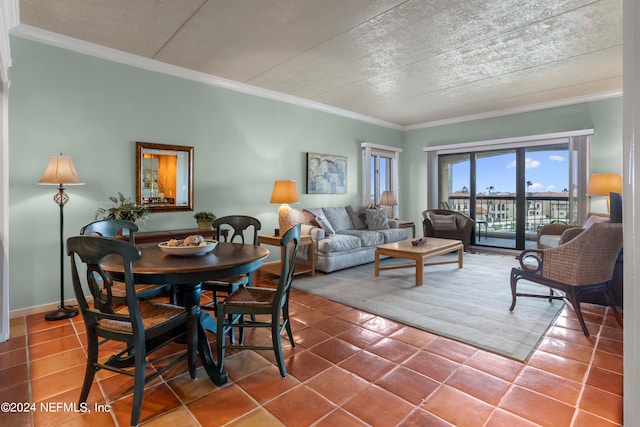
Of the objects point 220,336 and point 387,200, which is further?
point 387,200

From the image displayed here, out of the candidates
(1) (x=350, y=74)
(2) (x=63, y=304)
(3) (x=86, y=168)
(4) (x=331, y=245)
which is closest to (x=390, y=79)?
(1) (x=350, y=74)

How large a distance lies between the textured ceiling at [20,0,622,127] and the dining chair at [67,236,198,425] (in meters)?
2.22

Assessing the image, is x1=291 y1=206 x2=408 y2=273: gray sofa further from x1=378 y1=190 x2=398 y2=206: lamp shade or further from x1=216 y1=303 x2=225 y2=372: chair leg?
x1=216 y1=303 x2=225 y2=372: chair leg

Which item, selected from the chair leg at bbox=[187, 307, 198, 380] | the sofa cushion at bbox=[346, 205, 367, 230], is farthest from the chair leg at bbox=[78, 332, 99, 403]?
the sofa cushion at bbox=[346, 205, 367, 230]

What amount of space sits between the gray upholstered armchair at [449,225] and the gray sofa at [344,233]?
0.76 metres

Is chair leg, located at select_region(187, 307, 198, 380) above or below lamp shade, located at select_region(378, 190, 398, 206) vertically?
below

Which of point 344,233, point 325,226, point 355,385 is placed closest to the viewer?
point 355,385

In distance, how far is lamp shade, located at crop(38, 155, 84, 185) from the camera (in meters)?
2.99

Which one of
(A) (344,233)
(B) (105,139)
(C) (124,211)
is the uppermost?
(B) (105,139)

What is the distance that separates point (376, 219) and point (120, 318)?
15.3ft

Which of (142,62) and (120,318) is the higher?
(142,62)

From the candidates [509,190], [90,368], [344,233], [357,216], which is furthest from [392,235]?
[90,368]

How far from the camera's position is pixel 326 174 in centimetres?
607

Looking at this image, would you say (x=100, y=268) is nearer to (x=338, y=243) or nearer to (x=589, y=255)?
(x=338, y=243)
